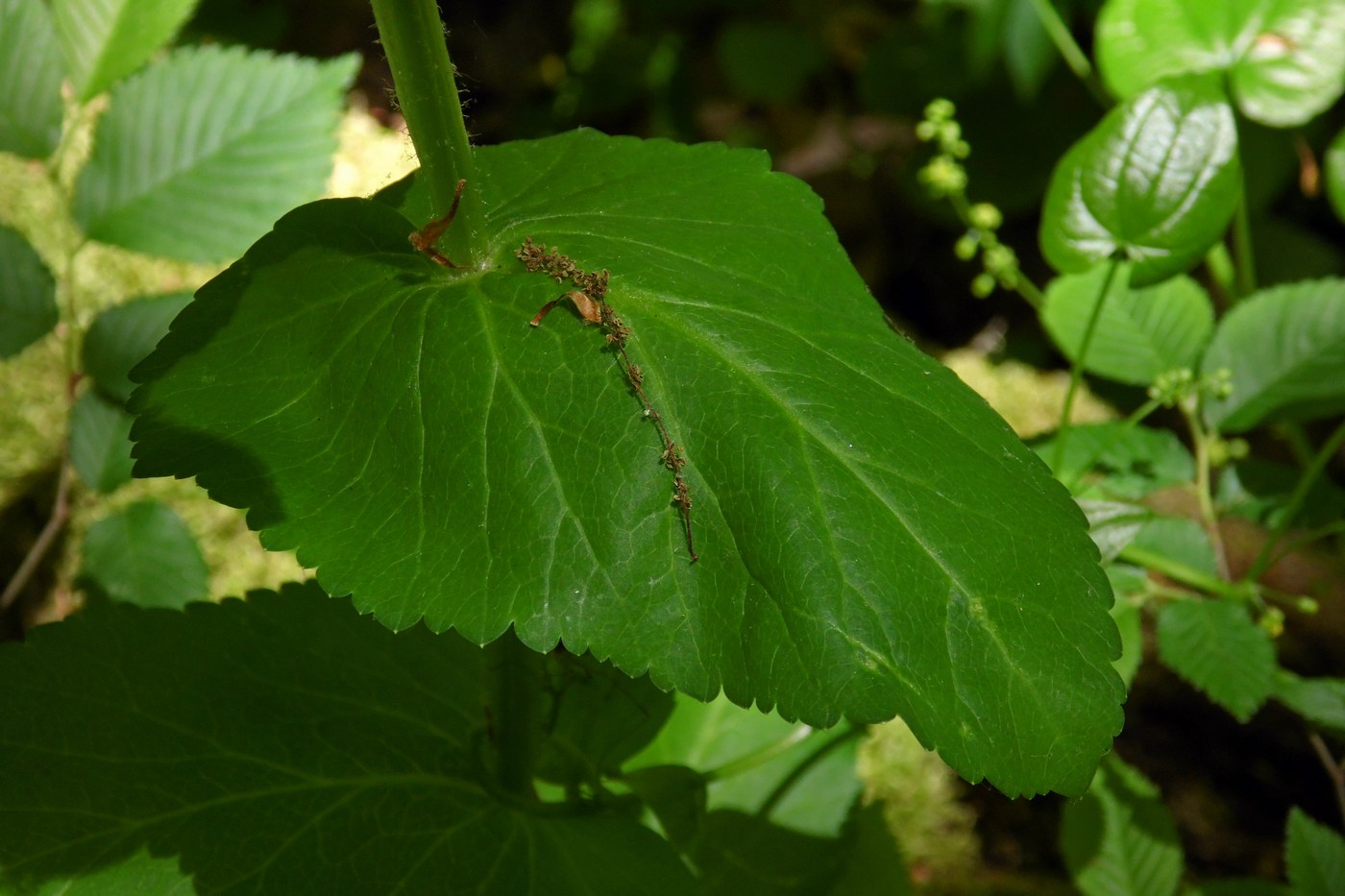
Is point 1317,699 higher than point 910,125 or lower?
lower

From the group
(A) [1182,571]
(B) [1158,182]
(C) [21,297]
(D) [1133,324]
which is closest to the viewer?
(B) [1158,182]

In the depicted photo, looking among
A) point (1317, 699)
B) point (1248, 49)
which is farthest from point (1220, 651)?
point (1248, 49)

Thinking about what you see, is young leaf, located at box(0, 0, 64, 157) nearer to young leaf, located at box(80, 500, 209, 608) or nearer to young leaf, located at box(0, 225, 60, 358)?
young leaf, located at box(0, 225, 60, 358)

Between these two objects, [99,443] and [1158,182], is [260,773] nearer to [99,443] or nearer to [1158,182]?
[99,443]

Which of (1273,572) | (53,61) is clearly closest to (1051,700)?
(53,61)

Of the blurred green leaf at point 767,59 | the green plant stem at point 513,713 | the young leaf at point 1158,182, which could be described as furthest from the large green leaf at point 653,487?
the blurred green leaf at point 767,59

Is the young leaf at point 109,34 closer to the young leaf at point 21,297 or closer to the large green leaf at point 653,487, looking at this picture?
the young leaf at point 21,297

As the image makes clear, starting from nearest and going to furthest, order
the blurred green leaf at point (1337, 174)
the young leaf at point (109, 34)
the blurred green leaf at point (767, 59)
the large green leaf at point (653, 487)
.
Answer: the large green leaf at point (653, 487) → the young leaf at point (109, 34) → the blurred green leaf at point (1337, 174) → the blurred green leaf at point (767, 59)
